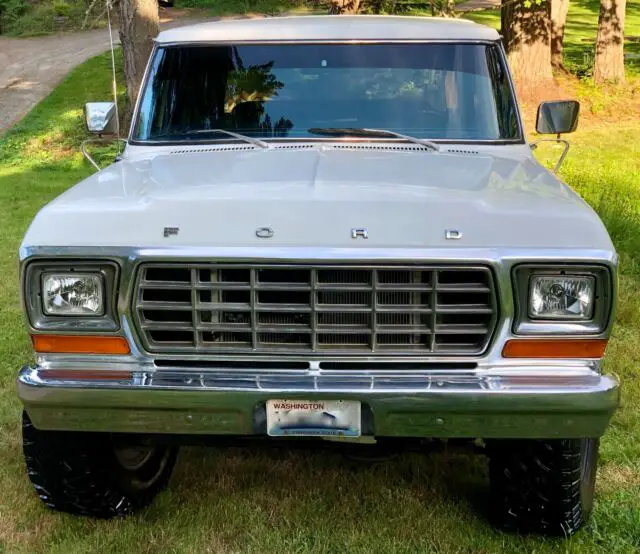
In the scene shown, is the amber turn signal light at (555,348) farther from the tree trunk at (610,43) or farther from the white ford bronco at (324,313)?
the tree trunk at (610,43)

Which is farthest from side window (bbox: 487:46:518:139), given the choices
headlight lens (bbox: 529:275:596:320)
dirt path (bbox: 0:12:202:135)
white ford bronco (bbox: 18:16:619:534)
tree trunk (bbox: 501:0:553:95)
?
dirt path (bbox: 0:12:202:135)

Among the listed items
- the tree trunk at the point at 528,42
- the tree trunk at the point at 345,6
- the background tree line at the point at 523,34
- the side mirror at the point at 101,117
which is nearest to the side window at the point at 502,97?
the side mirror at the point at 101,117

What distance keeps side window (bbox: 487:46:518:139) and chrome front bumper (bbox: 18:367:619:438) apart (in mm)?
1547

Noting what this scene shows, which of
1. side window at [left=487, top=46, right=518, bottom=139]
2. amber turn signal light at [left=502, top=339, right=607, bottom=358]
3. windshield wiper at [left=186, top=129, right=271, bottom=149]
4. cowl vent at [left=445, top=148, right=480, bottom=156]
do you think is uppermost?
side window at [left=487, top=46, right=518, bottom=139]

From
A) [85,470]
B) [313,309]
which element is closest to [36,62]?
[85,470]

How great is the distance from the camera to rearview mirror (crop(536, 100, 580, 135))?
4.17 meters

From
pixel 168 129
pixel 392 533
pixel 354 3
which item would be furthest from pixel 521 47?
pixel 392 533

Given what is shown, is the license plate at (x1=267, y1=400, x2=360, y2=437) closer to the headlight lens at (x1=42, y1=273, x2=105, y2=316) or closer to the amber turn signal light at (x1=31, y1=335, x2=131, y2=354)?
the amber turn signal light at (x1=31, y1=335, x2=131, y2=354)

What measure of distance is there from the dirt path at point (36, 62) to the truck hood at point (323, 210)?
14.0 meters

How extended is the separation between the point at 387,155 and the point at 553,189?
77 cm

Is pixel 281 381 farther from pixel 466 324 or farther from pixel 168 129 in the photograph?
pixel 168 129

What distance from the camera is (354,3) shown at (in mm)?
11430

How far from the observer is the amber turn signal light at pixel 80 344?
107 inches

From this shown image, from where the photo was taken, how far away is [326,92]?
3895mm
